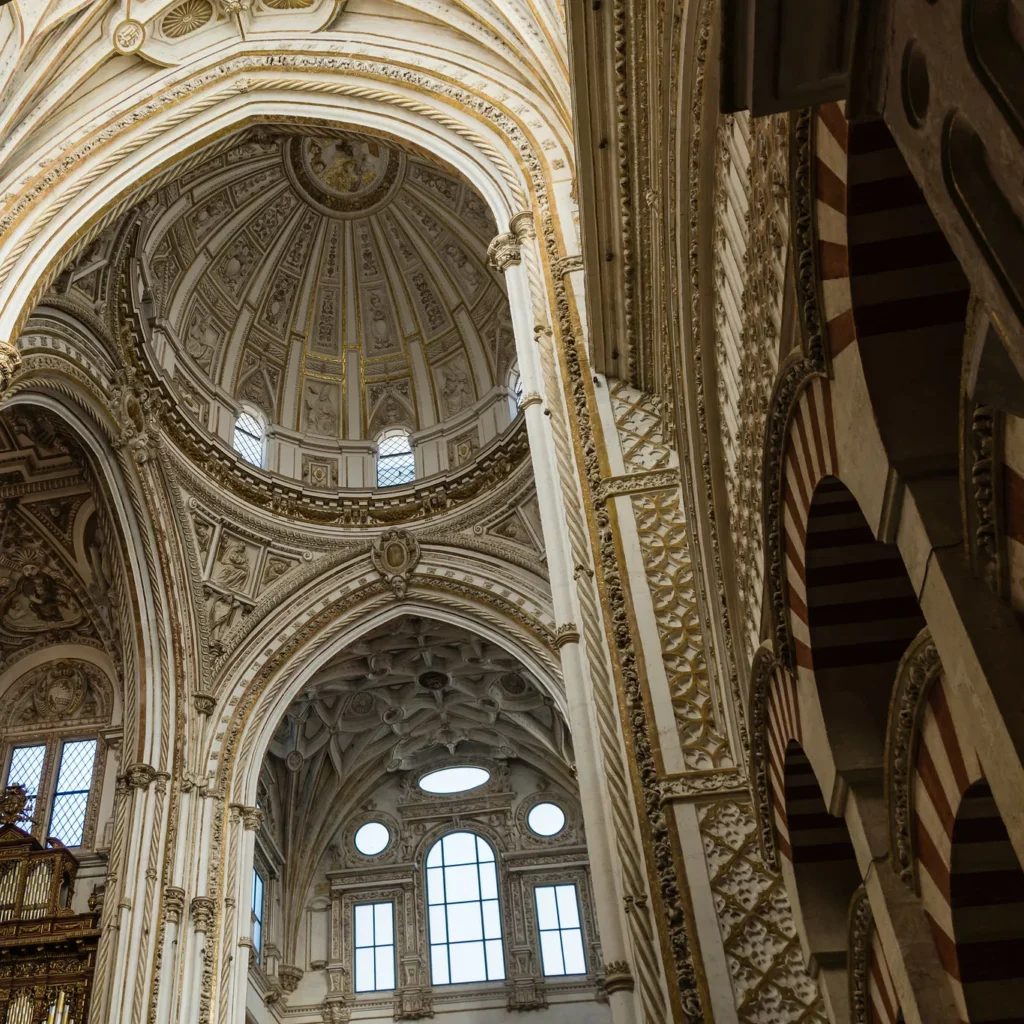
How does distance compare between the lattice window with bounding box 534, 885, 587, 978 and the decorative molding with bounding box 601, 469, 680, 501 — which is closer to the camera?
the decorative molding with bounding box 601, 469, 680, 501

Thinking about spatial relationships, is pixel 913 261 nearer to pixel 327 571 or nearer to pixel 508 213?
pixel 508 213

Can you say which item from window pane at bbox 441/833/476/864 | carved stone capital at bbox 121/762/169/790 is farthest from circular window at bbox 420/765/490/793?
carved stone capital at bbox 121/762/169/790

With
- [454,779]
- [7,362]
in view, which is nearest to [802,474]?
[7,362]

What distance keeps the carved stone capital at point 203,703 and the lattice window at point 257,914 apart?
411 centimetres

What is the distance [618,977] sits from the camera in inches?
235

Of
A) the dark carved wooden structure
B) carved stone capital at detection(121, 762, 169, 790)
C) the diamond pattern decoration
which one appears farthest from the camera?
the diamond pattern decoration

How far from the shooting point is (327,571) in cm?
1677

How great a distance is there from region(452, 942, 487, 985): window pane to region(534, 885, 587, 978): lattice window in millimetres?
1103

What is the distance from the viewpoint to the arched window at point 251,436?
56.9 feet

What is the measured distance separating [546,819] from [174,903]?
870cm

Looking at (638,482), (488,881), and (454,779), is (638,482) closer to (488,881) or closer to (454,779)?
(488,881)

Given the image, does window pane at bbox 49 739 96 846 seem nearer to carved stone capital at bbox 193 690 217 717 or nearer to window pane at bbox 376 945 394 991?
carved stone capital at bbox 193 690 217 717

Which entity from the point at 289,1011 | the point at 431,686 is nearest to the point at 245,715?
the point at 431,686

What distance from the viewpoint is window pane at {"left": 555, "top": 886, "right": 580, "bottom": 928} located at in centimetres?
1956
